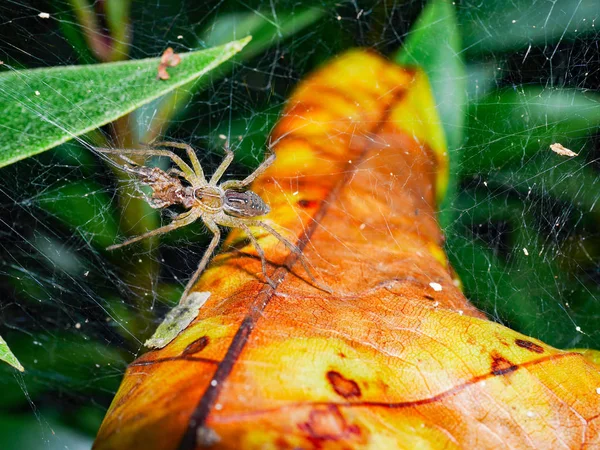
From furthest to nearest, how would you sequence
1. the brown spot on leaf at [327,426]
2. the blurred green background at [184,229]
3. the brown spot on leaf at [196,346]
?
1. the blurred green background at [184,229]
2. the brown spot on leaf at [196,346]
3. the brown spot on leaf at [327,426]

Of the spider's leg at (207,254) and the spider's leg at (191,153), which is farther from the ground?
the spider's leg at (191,153)

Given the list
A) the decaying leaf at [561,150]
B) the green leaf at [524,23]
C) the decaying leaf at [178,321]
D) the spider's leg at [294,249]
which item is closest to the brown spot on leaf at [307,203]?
the spider's leg at [294,249]

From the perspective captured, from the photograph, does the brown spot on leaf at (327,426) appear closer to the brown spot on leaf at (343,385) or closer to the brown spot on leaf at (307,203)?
the brown spot on leaf at (343,385)

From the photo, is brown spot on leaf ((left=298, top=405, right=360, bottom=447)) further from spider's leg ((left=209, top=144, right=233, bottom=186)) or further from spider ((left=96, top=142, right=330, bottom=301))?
spider's leg ((left=209, top=144, right=233, bottom=186))

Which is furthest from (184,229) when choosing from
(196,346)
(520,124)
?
(520,124)

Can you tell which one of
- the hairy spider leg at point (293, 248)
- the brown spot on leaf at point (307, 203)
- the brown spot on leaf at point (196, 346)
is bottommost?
the hairy spider leg at point (293, 248)

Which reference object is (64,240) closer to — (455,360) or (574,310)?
(455,360)

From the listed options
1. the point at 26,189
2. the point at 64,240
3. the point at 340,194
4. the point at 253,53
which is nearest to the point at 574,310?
the point at 340,194
